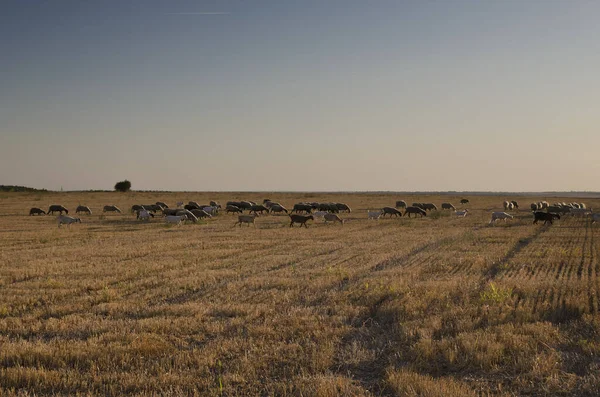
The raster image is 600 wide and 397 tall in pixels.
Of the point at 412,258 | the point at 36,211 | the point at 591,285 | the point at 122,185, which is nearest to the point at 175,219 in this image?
the point at 36,211

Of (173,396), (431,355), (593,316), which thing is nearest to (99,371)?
(173,396)

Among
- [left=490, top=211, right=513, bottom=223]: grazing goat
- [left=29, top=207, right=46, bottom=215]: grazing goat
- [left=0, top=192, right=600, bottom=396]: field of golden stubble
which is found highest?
[left=29, top=207, right=46, bottom=215]: grazing goat

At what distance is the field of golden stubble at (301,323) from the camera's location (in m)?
7.00

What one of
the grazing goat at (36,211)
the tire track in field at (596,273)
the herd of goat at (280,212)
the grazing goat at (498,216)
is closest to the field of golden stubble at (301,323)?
the tire track in field at (596,273)

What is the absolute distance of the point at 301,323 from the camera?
9727mm

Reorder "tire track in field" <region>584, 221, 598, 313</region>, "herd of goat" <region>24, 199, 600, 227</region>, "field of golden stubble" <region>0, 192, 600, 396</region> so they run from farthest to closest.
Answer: "herd of goat" <region>24, 199, 600, 227</region> → "tire track in field" <region>584, 221, 598, 313</region> → "field of golden stubble" <region>0, 192, 600, 396</region>

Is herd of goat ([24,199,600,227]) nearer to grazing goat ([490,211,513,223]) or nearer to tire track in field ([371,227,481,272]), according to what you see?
grazing goat ([490,211,513,223])

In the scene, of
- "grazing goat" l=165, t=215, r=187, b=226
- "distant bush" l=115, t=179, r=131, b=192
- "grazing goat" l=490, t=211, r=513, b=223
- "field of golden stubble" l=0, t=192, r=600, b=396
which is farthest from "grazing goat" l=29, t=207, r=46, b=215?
"distant bush" l=115, t=179, r=131, b=192

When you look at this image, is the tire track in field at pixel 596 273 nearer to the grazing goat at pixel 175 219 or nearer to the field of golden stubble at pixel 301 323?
the field of golden stubble at pixel 301 323

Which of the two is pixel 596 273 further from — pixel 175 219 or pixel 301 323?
pixel 175 219

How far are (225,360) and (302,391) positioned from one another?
69.9 inches

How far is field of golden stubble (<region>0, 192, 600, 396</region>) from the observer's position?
23.0 feet

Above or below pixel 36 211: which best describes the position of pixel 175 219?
below

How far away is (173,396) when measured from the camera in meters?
6.45
